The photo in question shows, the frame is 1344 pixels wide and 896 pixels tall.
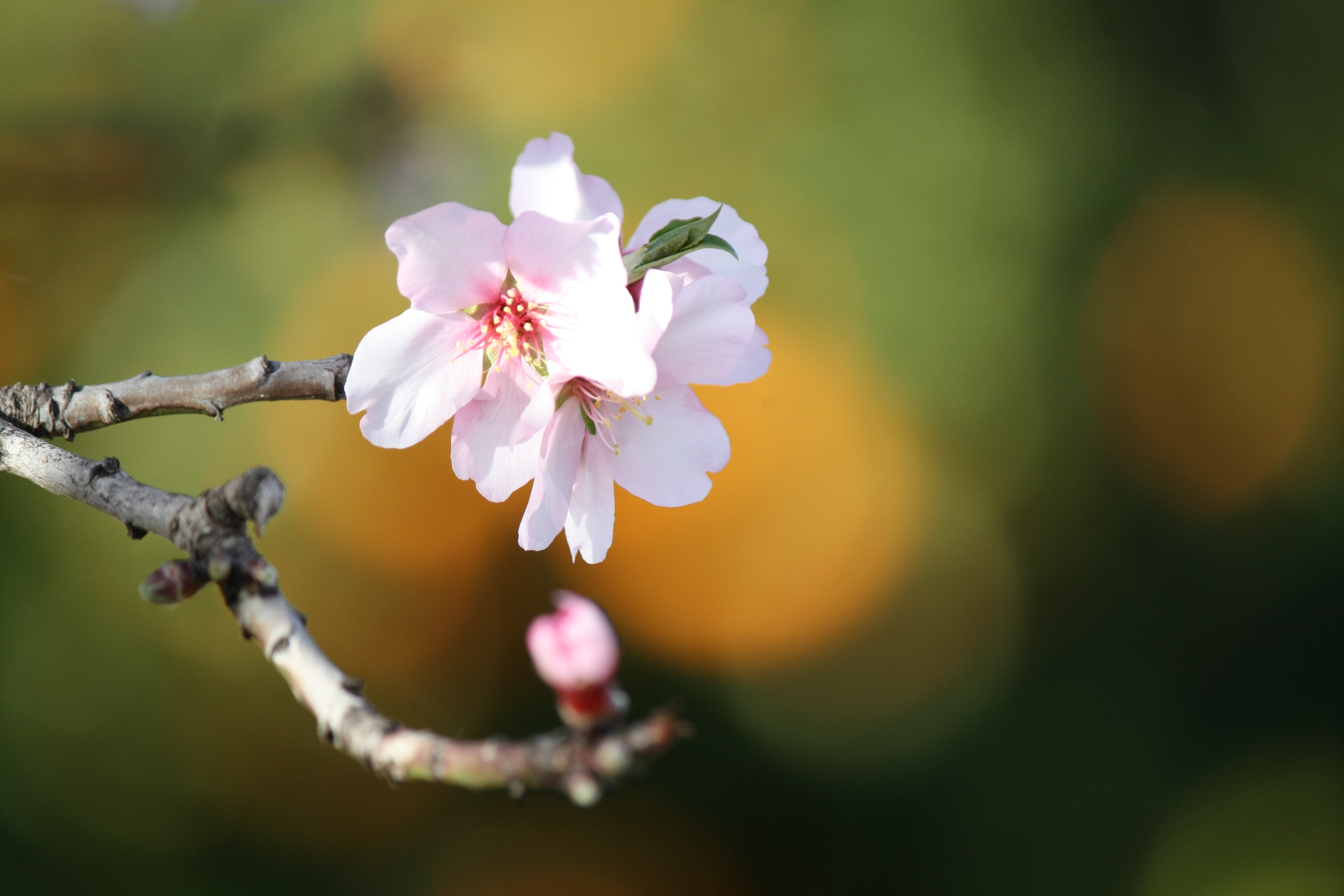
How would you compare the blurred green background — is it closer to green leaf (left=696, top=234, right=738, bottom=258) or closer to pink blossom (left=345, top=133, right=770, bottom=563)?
pink blossom (left=345, top=133, right=770, bottom=563)

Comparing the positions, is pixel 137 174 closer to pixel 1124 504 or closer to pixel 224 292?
pixel 224 292

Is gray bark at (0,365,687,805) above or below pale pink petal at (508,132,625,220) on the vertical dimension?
below

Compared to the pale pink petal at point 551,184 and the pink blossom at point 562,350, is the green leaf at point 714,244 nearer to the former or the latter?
the pink blossom at point 562,350

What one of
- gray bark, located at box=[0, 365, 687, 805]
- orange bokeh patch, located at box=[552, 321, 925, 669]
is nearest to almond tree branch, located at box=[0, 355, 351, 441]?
gray bark, located at box=[0, 365, 687, 805]

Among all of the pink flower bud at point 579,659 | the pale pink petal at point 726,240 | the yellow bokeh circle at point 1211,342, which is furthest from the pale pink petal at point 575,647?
the yellow bokeh circle at point 1211,342

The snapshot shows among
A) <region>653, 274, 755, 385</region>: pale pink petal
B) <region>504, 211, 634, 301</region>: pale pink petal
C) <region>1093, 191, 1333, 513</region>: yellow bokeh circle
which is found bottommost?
<region>653, 274, 755, 385</region>: pale pink petal

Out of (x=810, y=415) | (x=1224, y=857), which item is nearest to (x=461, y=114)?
(x=810, y=415)

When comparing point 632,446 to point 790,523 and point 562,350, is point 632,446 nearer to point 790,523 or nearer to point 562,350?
point 562,350
